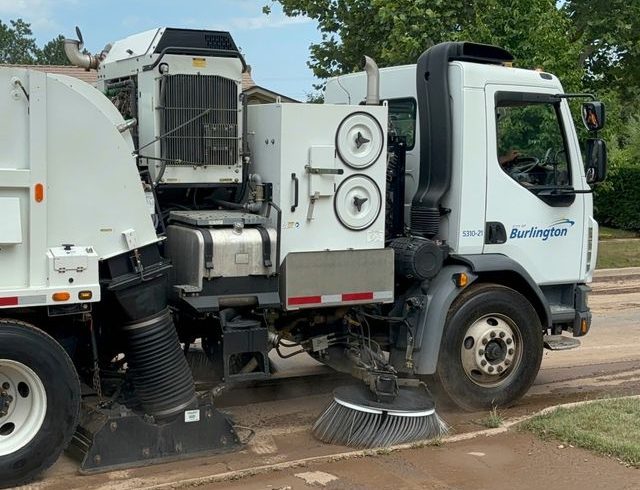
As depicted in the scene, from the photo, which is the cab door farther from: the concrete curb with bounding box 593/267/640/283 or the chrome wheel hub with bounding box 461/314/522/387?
the concrete curb with bounding box 593/267/640/283

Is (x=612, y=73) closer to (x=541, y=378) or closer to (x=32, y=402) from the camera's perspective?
(x=541, y=378)

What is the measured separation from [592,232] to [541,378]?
1607 millimetres

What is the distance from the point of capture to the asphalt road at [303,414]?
17.3ft

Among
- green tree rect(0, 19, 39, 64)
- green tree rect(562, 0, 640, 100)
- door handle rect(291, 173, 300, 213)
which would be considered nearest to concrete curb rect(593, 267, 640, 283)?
green tree rect(562, 0, 640, 100)

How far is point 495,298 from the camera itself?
275 inches

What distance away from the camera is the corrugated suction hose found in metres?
5.60

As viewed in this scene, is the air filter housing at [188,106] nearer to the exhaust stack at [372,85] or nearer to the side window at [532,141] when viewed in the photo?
the exhaust stack at [372,85]

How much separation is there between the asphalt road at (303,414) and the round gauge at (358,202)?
61.7 inches

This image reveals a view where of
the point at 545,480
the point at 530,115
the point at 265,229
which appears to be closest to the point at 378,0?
the point at 530,115

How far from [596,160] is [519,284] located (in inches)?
45.8

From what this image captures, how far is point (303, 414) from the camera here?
695cm

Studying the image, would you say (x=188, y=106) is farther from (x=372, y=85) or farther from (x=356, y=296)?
(x=356, y=296)

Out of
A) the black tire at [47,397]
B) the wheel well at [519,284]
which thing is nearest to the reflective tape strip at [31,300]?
the black tire at [47,397]

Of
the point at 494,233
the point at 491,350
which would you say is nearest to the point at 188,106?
the point at 494,233
